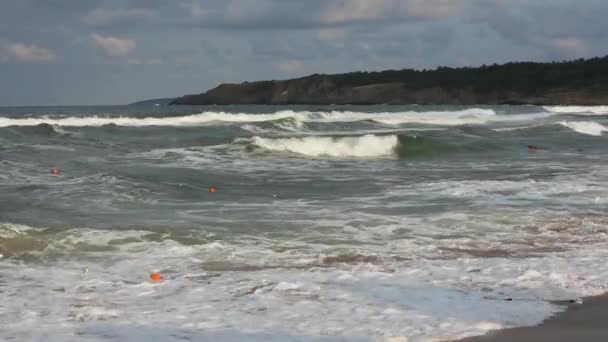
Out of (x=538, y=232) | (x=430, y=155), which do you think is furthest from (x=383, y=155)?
(x=538, y=232)

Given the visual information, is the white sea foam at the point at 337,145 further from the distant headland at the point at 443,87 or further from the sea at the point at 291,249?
the distant headland at the point at 443,87

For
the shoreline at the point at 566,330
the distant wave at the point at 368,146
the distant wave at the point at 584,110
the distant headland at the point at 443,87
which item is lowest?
the shoreline at the point at 566,330

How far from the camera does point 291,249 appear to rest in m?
8.64

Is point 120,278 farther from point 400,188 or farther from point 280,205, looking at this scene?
point 400,188

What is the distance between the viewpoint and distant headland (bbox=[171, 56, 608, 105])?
331ft

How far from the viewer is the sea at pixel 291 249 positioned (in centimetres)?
581

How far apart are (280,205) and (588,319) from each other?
668cm

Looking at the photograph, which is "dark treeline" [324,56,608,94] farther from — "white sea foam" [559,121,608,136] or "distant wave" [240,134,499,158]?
"distant wave" [240,134,499,158]

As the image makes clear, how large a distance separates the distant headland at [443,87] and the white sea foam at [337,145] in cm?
7144

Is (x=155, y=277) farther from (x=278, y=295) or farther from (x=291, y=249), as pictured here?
(x=291, y=249)

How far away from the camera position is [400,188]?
46.5 ft

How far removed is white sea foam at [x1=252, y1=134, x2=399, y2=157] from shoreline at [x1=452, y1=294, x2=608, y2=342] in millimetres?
17896

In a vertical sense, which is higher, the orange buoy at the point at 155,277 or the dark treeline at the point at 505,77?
the dark treeline at the point at 505,77

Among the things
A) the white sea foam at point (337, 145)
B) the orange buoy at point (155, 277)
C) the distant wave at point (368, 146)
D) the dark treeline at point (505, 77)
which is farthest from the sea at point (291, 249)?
the dark treeline at point (505, 77)
